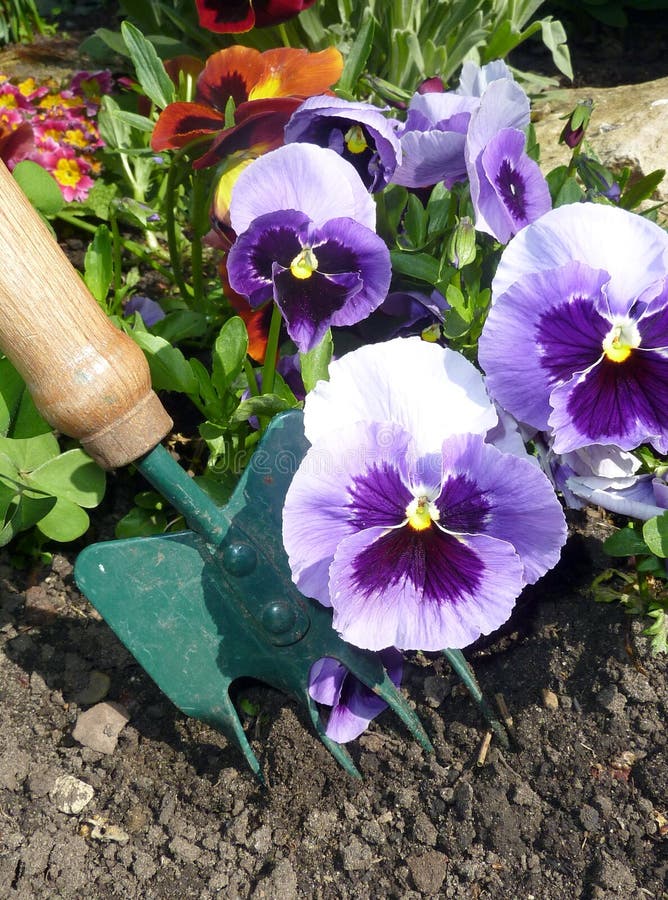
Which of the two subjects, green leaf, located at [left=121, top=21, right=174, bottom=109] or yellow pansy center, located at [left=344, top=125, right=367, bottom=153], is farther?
green leaf, located at [left=121, top=21, right=174, bottom=109]

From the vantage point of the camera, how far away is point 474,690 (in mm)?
1264

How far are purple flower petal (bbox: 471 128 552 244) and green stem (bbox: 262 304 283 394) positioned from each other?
0.33m

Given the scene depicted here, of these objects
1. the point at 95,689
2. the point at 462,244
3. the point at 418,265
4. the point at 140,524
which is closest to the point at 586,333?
the point at 462,244

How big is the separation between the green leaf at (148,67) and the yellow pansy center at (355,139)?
1.65ft

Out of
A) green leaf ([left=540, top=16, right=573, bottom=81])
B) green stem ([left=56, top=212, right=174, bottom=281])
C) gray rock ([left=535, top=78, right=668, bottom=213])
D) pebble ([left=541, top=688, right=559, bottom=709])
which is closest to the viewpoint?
pebble ([left=541, top=688, right=559, bottom=709])

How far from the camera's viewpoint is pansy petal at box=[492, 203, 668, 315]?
1.02 meters

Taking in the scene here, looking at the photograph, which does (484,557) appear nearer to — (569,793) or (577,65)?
(569,793)

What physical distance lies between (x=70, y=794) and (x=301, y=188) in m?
0.96

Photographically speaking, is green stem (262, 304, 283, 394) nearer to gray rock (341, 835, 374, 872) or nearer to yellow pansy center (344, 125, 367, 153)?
yellow pansy center (344, 125, 367, 153)

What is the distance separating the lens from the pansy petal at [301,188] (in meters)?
1.10

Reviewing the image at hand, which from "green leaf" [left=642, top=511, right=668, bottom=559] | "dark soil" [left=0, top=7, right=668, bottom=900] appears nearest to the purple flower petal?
"green leaf" [left=642, top=511, right=668, bottom=559]

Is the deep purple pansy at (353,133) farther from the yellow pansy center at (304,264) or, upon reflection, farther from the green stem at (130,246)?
the green stem at (130,246)

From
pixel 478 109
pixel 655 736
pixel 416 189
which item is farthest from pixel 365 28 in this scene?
pixel 655 736

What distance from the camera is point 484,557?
3.31 feet
